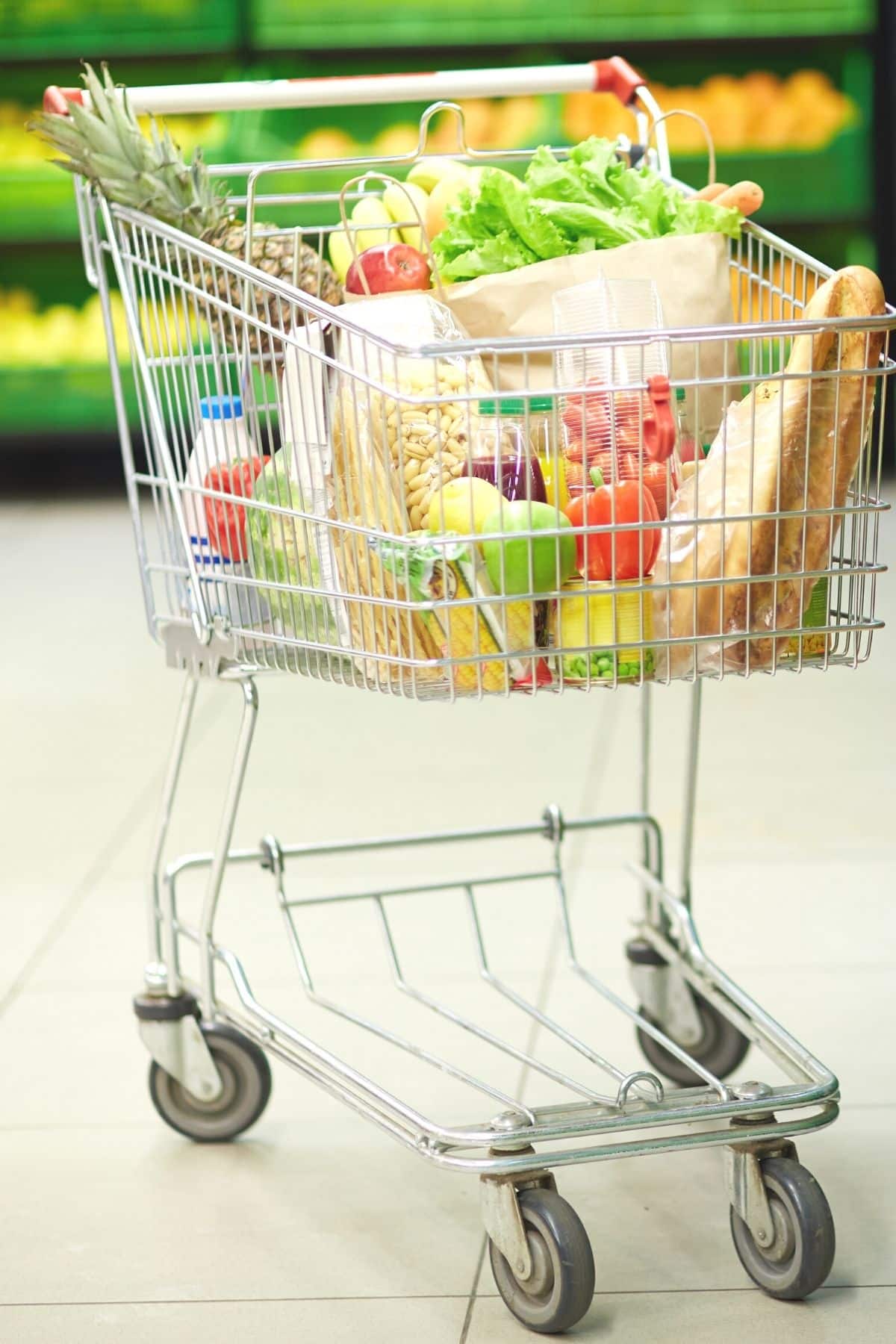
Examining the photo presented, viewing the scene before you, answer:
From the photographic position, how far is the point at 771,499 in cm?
146

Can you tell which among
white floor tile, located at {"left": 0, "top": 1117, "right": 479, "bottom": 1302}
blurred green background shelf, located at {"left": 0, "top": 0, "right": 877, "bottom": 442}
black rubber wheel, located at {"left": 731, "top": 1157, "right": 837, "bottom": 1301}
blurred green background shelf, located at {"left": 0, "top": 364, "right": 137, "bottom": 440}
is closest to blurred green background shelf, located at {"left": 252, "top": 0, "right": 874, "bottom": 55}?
blurred green background shelf, located at {"left": 0, "top": 0, "right": 877, "bottom": 442}

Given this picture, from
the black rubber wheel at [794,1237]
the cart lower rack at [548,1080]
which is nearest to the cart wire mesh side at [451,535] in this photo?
the cart lower rack at [548,1080]

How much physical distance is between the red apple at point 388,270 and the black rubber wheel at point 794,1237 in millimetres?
948

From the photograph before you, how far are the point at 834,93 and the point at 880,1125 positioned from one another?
17.2 feet

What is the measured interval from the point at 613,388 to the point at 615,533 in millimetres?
132

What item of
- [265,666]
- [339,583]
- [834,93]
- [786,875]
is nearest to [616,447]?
[339,583]

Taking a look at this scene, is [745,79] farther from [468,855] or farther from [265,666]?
[265,666]

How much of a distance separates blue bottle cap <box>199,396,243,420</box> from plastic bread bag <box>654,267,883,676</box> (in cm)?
47

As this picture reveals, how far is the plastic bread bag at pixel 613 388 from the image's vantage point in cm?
140

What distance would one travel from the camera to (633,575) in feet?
4.86

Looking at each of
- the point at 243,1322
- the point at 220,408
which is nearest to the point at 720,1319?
the point at 243,1322

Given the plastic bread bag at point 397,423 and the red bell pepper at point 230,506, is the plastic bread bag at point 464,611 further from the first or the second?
the red bell pepper at point 230,506

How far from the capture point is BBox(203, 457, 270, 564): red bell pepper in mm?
1629

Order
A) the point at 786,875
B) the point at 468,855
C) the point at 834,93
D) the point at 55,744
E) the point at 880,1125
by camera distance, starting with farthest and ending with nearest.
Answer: the point at 834,93
the point at 55,744
the point at 468,855
the point at 786,875
the point at 880,1125
